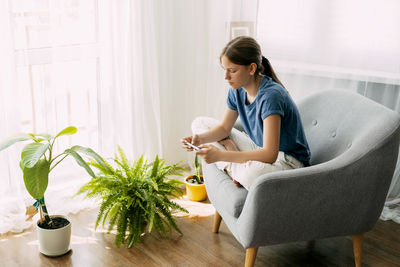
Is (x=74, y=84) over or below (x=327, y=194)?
over

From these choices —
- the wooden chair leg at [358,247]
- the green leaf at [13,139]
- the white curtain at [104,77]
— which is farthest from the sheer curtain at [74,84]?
the wooden chair leg at [358,247]

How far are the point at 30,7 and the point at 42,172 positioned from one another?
898mm

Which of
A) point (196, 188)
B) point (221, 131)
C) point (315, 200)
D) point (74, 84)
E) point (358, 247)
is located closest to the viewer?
point (315, 200)

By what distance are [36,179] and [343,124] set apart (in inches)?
53.6

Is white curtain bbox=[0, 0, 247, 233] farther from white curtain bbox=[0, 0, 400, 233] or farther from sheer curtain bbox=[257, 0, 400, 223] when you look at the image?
sheer curtain bbox=[257, 0, 400, 223]

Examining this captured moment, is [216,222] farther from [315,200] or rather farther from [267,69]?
→ [267,69]

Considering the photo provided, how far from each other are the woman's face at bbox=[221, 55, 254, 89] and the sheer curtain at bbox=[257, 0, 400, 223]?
90cm

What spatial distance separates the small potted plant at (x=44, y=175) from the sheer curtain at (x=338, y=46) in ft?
4.66

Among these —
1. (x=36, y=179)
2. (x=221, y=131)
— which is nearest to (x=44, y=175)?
(x=36, y=179)

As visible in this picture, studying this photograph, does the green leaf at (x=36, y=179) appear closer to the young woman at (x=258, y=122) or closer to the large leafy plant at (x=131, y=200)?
the large leafy plant at (x=131, y=200)

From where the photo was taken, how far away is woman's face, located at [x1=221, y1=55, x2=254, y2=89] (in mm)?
1859

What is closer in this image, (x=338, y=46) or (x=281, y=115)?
(x=281, y=115)

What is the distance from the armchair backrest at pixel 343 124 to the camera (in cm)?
174

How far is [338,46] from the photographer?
8.32ft
